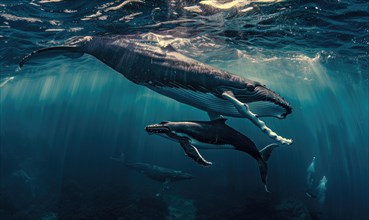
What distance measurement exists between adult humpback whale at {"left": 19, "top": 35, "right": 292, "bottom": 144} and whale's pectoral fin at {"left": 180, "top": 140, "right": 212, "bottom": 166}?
0.80 meters

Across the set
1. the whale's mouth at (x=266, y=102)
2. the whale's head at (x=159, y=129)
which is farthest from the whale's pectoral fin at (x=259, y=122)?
the whale's head at (x=159, y=129)

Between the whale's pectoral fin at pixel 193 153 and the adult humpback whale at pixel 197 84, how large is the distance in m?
0.80

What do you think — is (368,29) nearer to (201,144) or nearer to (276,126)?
(201,144)

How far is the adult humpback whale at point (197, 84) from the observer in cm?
413

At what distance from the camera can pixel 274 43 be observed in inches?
800

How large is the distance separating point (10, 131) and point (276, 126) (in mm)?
55079

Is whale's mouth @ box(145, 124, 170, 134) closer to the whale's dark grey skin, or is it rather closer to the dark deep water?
the dark deep water

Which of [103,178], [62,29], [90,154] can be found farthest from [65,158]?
[62,29]

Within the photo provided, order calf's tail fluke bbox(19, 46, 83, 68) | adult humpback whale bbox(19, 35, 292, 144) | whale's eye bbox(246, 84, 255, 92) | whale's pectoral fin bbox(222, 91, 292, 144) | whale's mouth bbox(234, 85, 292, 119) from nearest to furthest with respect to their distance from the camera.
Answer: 1. whale's pectoral fin bbox(222, 91, 292, 144)
2. whale's mouth bbox(234, 85, 292, 119)
3. adult humpback whale bbox(19, 35, 292, 144)
4. whale's eye bbox(246, 84, 255, 92)
5. calf's tail fluke bbox(19, 46, 83, 68)

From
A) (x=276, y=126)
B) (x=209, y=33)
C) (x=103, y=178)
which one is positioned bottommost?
(x=276, y=126)

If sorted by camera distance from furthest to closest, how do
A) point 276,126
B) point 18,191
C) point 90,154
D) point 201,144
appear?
point 276,126 → point 90,154 → point 18,191 → point 201,144

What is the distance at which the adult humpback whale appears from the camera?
4.13 m

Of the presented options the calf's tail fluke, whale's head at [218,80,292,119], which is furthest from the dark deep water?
whale's head at [218,80,292,119]

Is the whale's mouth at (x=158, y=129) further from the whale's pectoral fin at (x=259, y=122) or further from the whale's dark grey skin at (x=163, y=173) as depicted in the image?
the whale's dark grey skin at (x=163, y=173)
